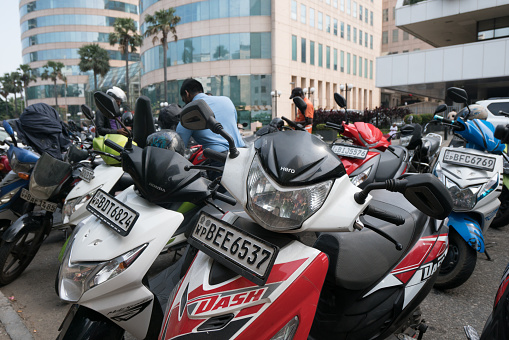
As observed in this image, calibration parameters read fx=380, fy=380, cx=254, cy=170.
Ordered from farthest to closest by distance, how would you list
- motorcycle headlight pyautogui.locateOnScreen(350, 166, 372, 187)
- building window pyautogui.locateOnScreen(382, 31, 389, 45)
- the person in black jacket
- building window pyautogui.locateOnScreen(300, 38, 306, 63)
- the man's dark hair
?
building window pyautogui.locateOnScreen(382, 31, 389, 45), building window pyautogui.locateOnScreen(300, 38, 306, 63), the person in black jacket, the man's dark hair, motorcycle headlight pyautogui.locateOnScreen(350, 166, 372, 187)

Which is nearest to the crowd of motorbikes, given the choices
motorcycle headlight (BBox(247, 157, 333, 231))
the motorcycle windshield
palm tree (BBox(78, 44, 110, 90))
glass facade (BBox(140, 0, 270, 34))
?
motorcycle headlight (BBox(247, 157, 333, 231))

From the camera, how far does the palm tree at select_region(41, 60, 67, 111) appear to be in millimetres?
61219

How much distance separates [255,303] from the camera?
1.29 metres

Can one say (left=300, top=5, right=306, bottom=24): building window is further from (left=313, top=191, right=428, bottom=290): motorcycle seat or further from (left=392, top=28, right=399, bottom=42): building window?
(left=313, top=191, right=428, bottom=290): motorcycle seat

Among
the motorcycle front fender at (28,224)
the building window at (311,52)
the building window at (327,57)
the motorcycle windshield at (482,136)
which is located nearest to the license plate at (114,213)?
the motorcycle front fender at (28,224)

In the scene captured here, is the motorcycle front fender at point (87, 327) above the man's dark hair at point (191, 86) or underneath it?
underneath

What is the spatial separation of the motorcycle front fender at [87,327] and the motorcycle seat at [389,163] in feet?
10.1

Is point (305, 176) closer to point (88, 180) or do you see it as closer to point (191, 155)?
point (88, 180)

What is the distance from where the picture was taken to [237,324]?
1.28m

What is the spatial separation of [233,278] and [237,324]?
155 mm

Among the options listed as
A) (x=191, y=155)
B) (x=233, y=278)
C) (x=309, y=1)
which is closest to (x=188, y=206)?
(x=233, y=278)

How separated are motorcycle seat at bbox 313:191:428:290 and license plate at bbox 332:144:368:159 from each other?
199 centimetres

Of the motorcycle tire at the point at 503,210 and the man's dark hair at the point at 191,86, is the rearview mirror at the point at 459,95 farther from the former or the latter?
the man's dark hair at the point at 191,86

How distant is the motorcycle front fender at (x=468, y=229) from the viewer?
A: 3004mm
